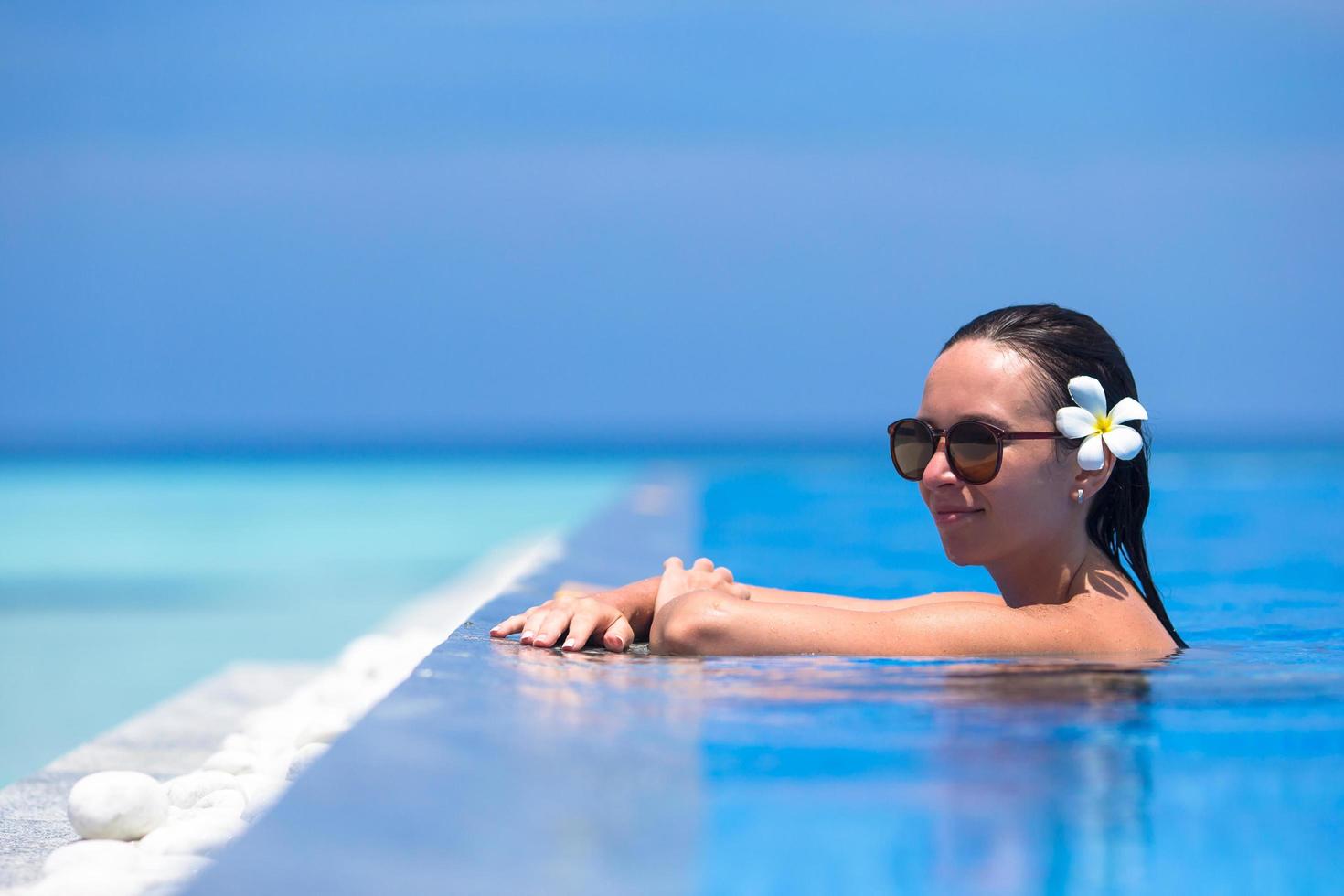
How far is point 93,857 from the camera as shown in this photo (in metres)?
2.33

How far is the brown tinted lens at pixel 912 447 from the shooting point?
2.72 meters

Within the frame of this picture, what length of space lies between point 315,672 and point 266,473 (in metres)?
16.8

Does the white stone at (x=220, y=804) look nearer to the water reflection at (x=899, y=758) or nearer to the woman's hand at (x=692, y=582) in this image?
the water reflection at (x=899, y=758)

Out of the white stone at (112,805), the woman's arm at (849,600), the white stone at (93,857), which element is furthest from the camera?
the woman's arm at (849,600)

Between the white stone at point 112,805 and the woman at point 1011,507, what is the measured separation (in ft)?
2.98

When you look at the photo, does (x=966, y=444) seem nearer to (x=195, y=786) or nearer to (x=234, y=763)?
(x=195, y=786)

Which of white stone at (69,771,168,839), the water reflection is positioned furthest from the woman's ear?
white stone at (69,771,168,839)

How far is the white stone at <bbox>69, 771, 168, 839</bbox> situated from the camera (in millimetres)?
2461

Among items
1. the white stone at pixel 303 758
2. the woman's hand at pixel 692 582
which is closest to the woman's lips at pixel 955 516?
the woman's hand at pixel 692 582

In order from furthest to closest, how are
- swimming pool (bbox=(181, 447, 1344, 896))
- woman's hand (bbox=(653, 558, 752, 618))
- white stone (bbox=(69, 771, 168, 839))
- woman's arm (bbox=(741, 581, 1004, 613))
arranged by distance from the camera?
1. woman's arm (bbox=(741, 581, 1004, 613))
2. woman's hand (bbox=(653, 558, 752, 618))
3. white stone (bbox=(69, 771, 168, 839))
4. swimming pool (bbox=(181, 447, 1344, 896))

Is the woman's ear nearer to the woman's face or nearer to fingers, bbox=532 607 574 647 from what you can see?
the woman's face

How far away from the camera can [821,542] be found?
7258mm

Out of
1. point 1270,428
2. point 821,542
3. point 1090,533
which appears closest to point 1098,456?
point 1090,533

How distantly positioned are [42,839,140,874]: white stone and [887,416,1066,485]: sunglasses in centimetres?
142
